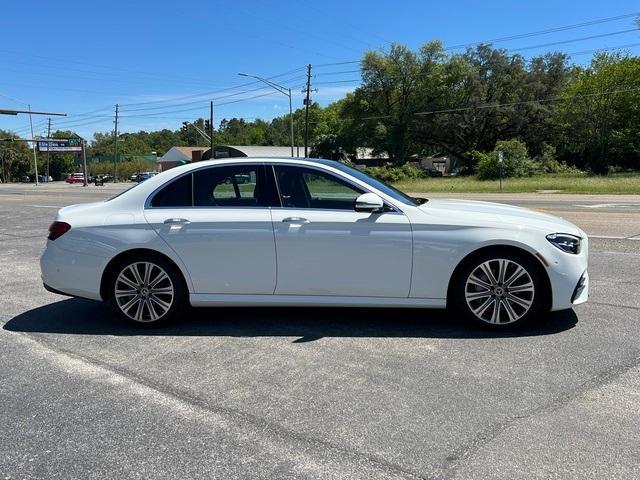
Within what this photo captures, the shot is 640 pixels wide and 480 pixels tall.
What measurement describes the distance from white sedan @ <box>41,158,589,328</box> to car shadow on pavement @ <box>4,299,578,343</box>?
19 cm

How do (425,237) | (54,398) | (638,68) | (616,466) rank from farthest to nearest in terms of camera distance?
(638,68) → (425,237) → (54,398) → (616,466)

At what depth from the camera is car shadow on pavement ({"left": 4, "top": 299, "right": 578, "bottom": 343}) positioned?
5062 millimetres

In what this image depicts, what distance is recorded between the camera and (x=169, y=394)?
3.86 meters

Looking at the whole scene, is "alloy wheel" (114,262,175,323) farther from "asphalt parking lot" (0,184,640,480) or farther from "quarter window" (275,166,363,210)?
"quarter window" (275,166,363,210)

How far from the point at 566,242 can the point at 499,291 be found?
0.72 m

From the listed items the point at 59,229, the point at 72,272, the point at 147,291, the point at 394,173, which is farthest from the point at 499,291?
the point at 394,173

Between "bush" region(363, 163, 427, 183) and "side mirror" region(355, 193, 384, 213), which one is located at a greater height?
"bush" region(363, 163, 427, 183)

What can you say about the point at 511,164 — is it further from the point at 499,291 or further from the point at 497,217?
the point at 499,291

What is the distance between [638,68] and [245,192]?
57596mm

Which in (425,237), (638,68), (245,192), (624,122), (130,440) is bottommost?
(130,440)

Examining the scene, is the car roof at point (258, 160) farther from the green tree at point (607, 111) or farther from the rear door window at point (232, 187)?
the green tree at point (607, 111)

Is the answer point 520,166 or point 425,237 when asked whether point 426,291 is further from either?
point 520,166

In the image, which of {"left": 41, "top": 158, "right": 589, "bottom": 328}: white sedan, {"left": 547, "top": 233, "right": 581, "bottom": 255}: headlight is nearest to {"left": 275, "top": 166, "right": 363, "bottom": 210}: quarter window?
{"left": 41, "top": 158, "right": 589, "bottom": 328}: white sedan

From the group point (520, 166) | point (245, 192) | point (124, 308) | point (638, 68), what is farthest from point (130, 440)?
point (638, 68)
